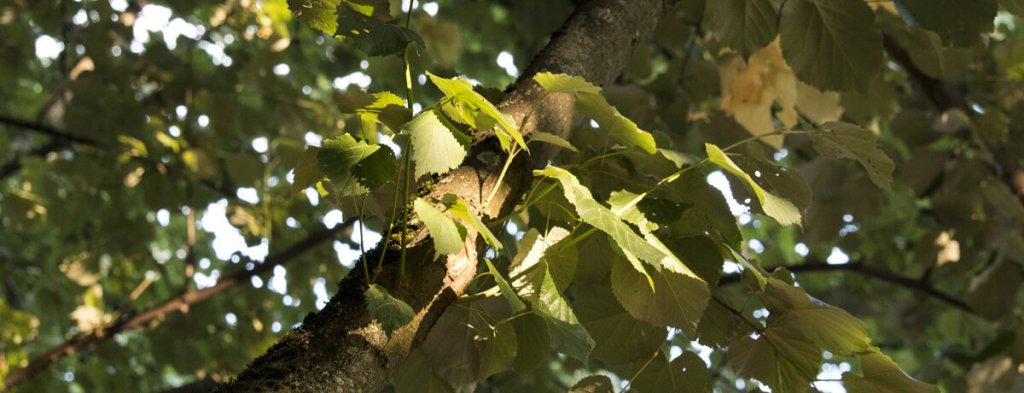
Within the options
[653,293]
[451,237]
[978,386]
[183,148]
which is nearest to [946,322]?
[978,386]

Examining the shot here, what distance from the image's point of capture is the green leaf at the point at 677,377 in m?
1.18

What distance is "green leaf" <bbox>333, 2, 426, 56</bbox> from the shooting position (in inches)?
41.5

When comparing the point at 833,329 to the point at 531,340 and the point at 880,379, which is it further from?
the point at 531,340

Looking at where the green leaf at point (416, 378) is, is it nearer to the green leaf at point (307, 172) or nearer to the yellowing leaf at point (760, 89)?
the green leaf at point (307, 172)

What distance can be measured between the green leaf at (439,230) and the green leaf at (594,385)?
0.33m

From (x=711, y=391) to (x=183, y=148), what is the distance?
279cm

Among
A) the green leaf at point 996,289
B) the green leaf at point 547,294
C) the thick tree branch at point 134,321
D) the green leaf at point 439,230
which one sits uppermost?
the green leaf at point 439,230

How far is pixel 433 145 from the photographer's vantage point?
0.96 metres

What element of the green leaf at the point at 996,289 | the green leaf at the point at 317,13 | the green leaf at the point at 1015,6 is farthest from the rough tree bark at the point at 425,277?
the green leaf at the point at 996,289

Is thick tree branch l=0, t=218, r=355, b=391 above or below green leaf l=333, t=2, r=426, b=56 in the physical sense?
below

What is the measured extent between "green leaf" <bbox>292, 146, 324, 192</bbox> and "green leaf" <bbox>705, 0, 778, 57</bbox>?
0.68m

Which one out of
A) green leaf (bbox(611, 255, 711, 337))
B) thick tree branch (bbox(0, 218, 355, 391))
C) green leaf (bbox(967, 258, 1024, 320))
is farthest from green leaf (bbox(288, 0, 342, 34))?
green leaf (bbox(967, 258, 1024, 320))

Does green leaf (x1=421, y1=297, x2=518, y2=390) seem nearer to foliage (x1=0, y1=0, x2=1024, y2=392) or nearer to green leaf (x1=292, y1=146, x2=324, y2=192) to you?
foliage (x1=0, y1=0, x2=1024, y2=392)

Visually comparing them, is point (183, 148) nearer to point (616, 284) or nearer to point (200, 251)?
point (200, 251)
